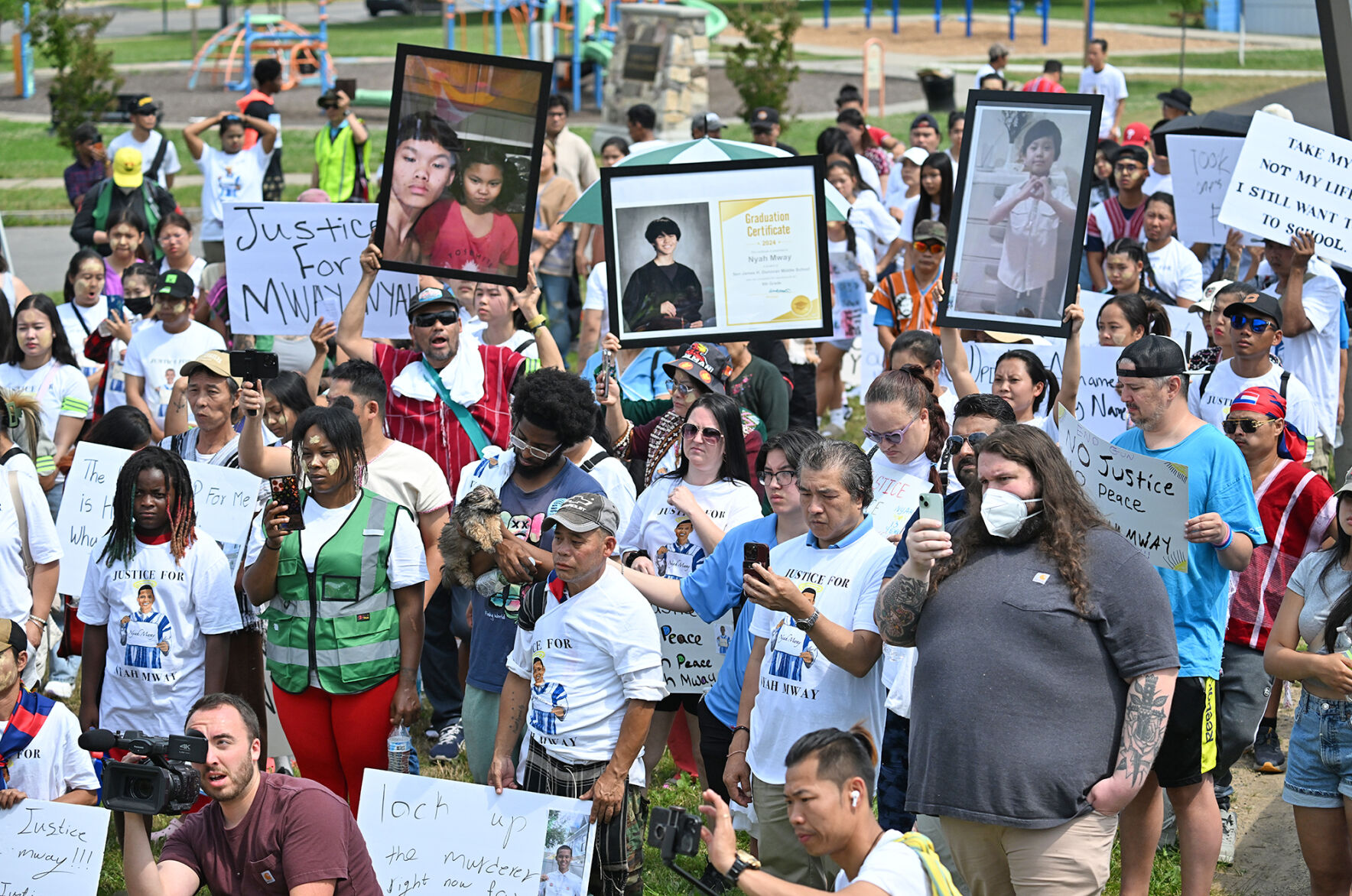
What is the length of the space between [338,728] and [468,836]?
86cm

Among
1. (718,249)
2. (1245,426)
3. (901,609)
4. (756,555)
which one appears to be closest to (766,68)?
(718,249)

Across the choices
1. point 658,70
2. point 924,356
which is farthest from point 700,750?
point 658,70

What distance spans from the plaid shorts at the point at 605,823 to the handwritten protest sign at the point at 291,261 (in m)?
4.01

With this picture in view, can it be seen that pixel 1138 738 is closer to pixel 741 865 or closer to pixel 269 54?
pixel 741 865

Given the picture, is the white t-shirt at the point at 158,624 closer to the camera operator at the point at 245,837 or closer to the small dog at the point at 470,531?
the small dog at the point at 470,531

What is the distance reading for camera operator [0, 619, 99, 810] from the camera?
555 centimetres

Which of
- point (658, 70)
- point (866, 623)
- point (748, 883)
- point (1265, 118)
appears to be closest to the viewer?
point (748, 883)

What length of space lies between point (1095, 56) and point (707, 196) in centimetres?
1249

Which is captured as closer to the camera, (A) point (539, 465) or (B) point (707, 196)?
(A) point (539, 465)

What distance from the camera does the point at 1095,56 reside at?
18.4 meters

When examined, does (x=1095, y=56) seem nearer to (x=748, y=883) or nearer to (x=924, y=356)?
(x=924, y=356)

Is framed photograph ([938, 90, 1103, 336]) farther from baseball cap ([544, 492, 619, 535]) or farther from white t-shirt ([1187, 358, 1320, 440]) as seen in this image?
baseball cap ([544, 492, 619, 535])

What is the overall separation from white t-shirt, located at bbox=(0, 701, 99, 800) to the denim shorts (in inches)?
173

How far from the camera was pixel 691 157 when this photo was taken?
349 inches
